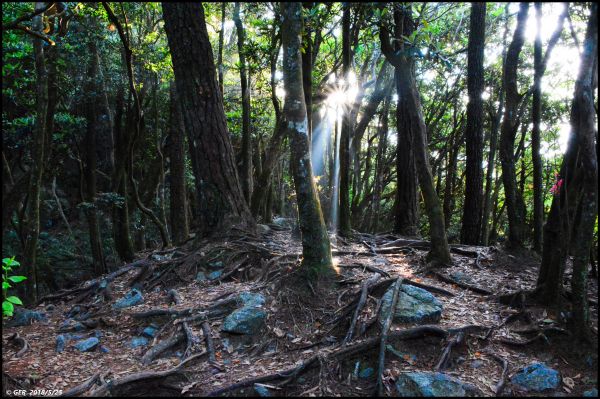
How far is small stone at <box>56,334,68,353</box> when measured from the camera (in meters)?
5.23

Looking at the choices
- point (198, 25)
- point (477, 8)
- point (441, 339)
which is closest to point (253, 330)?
point (441, 339)

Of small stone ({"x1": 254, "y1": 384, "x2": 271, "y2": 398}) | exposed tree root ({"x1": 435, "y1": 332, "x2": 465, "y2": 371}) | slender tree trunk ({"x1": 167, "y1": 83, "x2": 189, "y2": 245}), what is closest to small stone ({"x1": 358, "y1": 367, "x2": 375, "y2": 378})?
exposed tree root ({"x1": 435, "y1": 332, "x2": 465, "y2": 371})

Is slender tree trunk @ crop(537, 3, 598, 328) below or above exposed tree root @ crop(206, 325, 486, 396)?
above

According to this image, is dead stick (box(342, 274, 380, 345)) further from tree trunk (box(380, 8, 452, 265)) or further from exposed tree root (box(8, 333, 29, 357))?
exposed tree root (box(8, 333, 29, 357))

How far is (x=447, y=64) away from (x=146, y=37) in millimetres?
10096

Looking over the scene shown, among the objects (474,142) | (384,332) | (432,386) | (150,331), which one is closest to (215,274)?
(150,331)

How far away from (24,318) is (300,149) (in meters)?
5.11

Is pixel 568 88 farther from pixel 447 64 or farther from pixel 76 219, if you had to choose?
pixel 76 219

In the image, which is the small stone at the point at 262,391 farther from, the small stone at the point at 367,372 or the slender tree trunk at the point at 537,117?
the slender tree trunk at the point at 537,117

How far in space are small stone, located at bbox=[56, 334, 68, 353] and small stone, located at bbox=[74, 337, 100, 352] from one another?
0.17m

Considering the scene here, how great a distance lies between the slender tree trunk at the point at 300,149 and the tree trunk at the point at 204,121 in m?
2.62

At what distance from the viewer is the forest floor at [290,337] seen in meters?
4.10

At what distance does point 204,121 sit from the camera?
775cm

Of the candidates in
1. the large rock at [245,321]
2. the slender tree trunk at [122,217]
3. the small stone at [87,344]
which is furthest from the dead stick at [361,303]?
the slender tree trunk at [122,217]
